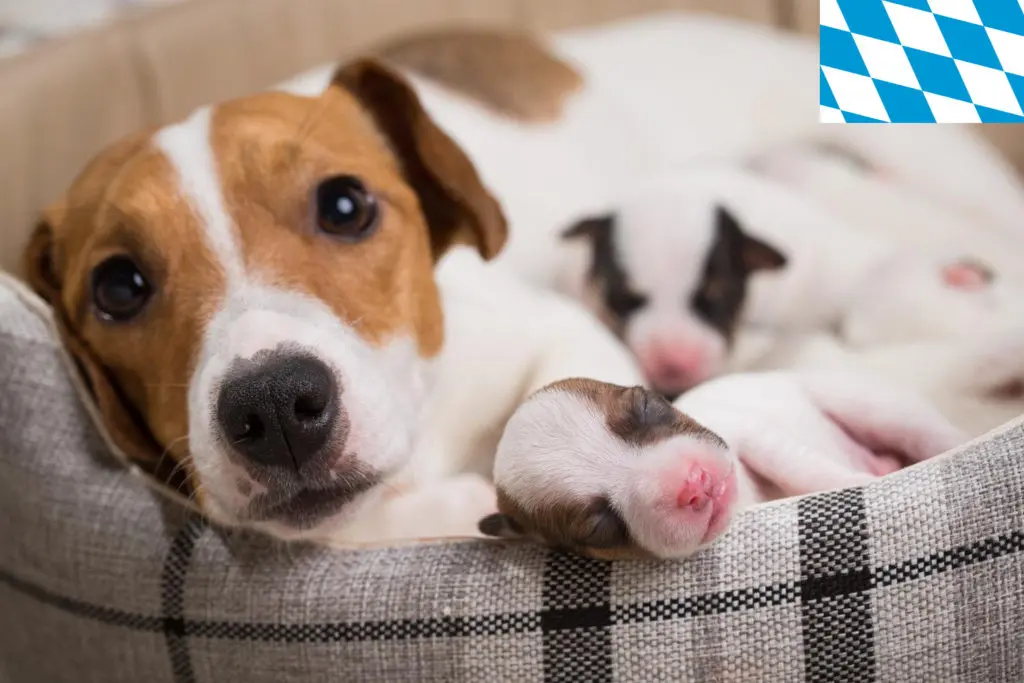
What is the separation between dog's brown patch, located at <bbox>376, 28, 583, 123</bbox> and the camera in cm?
244

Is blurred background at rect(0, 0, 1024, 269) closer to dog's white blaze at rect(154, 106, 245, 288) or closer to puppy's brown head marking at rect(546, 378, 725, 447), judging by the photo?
dog's white blaze at rect(154, 106, 245, 288)

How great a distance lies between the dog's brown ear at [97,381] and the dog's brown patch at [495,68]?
1095 mm

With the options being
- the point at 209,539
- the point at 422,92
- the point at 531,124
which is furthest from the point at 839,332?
the point at 209,539

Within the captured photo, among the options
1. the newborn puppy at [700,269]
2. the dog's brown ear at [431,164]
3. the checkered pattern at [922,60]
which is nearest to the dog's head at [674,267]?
the newborn puppy at [700,269]

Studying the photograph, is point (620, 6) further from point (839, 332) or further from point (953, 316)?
point (953, 316)

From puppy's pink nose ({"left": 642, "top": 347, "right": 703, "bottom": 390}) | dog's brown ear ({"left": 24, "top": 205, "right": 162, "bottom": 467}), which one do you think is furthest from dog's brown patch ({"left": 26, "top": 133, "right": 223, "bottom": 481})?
puppy's pink nose ({"left": 642, "top": 347, "right": 703, "bottom": 390})

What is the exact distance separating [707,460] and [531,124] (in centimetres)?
152

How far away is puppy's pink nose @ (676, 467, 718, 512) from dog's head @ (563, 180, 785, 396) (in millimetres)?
979

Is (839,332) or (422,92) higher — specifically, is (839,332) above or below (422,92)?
below

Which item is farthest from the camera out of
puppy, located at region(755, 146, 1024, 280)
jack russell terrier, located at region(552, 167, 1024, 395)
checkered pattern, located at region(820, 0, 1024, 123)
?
puppy, located at region(755, 146, 1024, 280)

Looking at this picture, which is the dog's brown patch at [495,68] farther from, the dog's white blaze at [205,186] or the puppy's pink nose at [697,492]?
the puppy's pink nose at [697,492]

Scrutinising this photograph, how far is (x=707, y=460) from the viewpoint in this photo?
3.60 feet

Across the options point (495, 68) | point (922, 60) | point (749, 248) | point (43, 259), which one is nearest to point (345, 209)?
point (43, 259)

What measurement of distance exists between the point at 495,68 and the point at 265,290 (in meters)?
1.40
